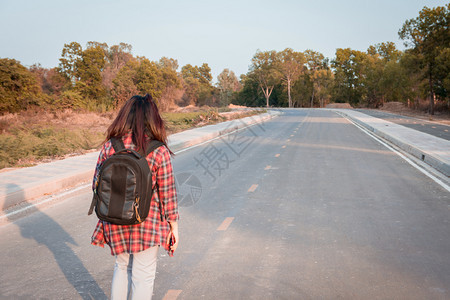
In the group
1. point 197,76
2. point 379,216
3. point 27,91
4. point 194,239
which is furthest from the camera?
point 197,76

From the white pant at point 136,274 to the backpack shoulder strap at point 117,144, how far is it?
2.40 feet

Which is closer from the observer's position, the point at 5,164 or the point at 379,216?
the point at 379,216

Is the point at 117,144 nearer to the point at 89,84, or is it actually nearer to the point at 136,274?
the point at 136,274

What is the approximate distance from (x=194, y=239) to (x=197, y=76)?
399 feet

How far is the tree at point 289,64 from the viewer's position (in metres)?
102

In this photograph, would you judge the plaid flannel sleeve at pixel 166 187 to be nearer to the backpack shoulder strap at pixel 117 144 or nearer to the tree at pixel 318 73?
the backpack shoulder strap at pixel 117 144

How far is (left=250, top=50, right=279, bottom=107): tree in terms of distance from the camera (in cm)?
10281

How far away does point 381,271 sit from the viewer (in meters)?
4.29

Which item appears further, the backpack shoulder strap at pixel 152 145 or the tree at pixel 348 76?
the tree at pixel 348 76

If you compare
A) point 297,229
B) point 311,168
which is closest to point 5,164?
point 311,168

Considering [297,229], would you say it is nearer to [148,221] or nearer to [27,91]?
[148,221]

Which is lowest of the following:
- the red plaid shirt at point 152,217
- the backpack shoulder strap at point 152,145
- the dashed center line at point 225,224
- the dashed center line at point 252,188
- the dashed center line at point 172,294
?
the dashed center line at point 252,188

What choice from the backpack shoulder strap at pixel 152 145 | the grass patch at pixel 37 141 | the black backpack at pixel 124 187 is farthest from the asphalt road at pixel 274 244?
the grass patch at pixel 37 141

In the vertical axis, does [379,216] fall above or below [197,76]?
below
